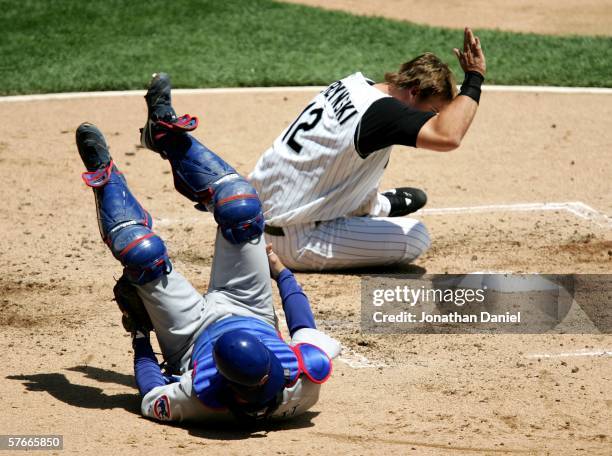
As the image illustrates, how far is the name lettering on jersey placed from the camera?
6070mm

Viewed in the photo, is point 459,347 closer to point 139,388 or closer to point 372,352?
point 372,352

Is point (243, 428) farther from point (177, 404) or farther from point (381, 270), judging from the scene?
point (381, 270)

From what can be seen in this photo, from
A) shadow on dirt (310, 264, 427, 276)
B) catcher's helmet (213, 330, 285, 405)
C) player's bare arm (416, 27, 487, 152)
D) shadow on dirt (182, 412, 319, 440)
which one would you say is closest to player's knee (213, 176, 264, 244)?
catcher's helmet (213, 330, 285, 405)

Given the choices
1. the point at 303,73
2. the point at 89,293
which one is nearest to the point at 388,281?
the point at 89,293

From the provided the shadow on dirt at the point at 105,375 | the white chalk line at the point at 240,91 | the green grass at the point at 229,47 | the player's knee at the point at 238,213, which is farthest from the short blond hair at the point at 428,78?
the green grass at the point at 229,47

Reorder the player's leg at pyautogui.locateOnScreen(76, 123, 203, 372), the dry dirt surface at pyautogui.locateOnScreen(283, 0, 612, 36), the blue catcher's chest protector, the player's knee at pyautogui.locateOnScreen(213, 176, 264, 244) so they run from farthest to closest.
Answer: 1. the dry dirt surface at pyautogui.locateOnScreen(283, 0, 612, 36)
2. the player's knee at pyautogui.locateOnScreen(213, 176, 264, 244)
3. the player's leg at pyautogui.locateOnScreen(76, 123, 203, 372)
4. the blue catcher's chest protector

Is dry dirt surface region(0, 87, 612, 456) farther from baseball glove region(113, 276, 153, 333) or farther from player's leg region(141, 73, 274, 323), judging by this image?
player's leg region(141, 73, 274, 323)

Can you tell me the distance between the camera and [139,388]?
4555 millimetres

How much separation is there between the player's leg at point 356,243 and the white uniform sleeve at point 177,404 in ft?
6.53

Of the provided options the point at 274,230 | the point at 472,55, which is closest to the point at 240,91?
the point at 274,230

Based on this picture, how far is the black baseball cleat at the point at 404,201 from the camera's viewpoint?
6.93 metres

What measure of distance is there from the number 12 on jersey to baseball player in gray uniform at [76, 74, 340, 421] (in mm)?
1414

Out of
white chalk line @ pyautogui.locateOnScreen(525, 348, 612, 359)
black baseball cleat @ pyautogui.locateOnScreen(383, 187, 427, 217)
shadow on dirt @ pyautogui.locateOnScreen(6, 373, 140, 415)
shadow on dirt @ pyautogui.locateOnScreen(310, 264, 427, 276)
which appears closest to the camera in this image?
shadow on dirt @ pyautogui.locateOnScreen(6, 373, 140, 415)

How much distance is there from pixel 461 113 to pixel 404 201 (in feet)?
5.11
